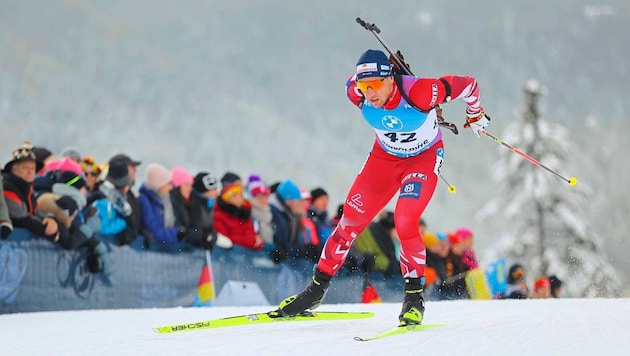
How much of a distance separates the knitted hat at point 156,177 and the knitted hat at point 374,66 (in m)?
3.93

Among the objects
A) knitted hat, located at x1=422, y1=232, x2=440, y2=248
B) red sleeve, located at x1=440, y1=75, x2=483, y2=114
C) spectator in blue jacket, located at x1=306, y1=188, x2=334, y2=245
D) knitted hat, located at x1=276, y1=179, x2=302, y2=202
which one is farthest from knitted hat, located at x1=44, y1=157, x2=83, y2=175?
knitted hat, located at x1=422, y1=232, x2=440, y2=248

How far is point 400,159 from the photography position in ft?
17.7

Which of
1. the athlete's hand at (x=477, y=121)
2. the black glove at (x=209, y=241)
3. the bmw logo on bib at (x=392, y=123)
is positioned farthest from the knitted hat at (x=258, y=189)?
the bmw logo on bib at (x=392, y=123)

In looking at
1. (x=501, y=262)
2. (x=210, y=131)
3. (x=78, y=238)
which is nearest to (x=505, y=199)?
(x=210, y=131)

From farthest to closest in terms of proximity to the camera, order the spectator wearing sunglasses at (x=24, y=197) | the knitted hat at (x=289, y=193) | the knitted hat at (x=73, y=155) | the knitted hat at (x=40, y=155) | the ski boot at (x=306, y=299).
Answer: the knitted hat at (x=289, y=193)
the knitted hat at (x=73, y=155)
the knitted hat at (x=40, y=155)
the spectator wearing sunglasses at (x=24, y=197)
the ski boot at (x=306, y=299)

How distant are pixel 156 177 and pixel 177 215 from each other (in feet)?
1.43

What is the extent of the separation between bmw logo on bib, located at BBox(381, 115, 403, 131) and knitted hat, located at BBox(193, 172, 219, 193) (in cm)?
393

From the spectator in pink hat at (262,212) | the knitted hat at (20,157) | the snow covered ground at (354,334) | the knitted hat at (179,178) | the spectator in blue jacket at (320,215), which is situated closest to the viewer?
the snow covered ground at (354,334)

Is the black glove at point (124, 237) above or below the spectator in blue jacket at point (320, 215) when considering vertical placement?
below

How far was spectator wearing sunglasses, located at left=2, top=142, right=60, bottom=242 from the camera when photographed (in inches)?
272

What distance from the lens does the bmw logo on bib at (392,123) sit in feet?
17.0

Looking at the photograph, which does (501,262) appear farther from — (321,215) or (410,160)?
(410,160)

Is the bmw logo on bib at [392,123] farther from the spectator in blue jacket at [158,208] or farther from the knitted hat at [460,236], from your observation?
the knitted hat at [460,236]

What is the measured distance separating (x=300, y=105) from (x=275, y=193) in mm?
33305
